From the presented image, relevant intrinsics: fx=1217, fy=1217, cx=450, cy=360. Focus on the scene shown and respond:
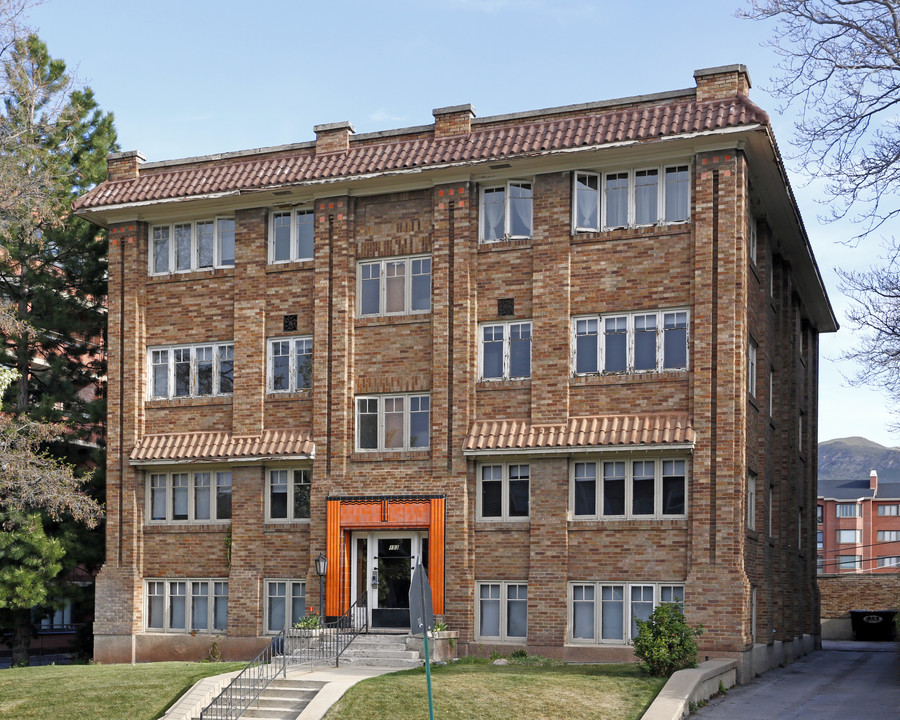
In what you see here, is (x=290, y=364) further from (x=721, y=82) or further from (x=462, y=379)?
(x=721, y=82)

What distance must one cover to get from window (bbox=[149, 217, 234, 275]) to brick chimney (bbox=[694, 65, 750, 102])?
12.5 meters

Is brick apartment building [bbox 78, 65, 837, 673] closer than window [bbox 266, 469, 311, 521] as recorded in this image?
Yes

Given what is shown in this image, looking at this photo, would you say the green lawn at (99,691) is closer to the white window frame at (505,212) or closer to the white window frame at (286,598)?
the white window frame at (286,598)

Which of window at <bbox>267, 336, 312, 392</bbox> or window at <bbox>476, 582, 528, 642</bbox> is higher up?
window at <bbox>267, 336, 312, 392</bbox>

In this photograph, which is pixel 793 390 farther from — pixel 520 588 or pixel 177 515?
pixel 177 515

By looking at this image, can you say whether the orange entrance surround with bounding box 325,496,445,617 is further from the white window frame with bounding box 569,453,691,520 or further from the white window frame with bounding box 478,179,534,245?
the white window frame with bounding box 478,179,534,245

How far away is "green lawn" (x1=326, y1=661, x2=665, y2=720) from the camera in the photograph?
67.4 feet

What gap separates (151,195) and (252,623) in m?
11.3

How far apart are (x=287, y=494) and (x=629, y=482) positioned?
8.72 metres

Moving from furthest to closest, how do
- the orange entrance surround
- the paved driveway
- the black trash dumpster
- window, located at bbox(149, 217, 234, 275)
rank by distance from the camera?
the black trash dumpster < window, located at bbox(149, 217, 234, 275) < the orange entrance surround < the paved driveway

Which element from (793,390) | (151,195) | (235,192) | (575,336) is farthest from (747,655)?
(151,195)

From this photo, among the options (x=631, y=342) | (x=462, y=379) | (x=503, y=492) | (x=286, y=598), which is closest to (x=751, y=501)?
(x=631, y=342)

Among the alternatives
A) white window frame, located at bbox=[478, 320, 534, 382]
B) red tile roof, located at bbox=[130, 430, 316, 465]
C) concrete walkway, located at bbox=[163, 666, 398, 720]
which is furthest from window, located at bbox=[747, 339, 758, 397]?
concrete walkway, located at bbox=[163, 666, 398, 720]

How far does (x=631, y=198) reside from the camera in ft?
93.1
